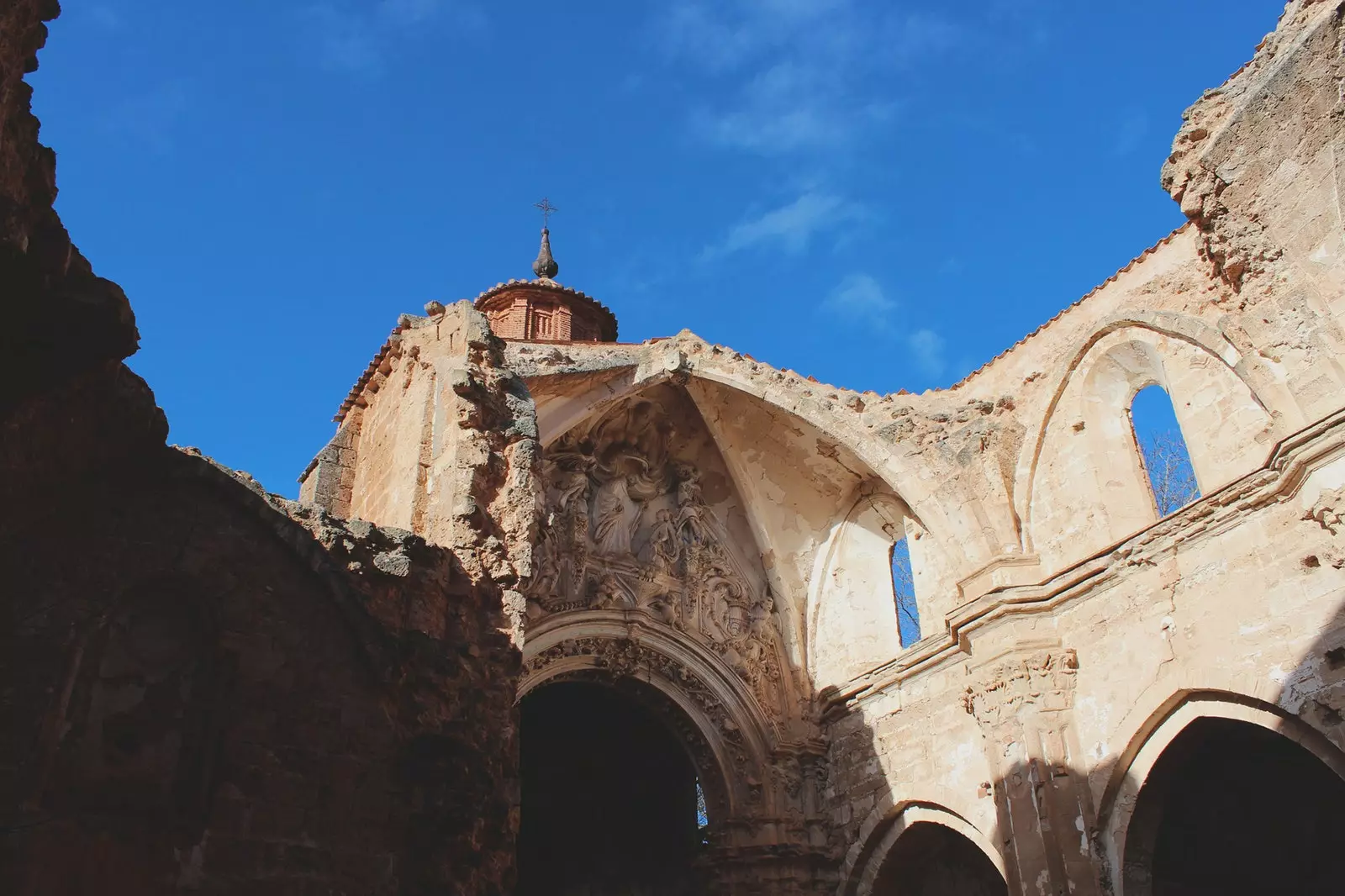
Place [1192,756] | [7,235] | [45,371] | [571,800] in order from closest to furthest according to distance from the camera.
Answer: [7,235]
[45,371]
[1192,756]
[571,800]

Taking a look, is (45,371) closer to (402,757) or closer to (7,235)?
(7,235)

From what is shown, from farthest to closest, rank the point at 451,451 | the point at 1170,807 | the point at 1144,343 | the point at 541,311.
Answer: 1. the point at 541,311
2. the point at 1144,343
3. the point at 1170,807
4. the point at 451,451

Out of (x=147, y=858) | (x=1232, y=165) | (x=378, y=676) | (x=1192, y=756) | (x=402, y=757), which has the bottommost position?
(x=147, y=858)

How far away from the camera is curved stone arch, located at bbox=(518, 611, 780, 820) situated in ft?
36.7

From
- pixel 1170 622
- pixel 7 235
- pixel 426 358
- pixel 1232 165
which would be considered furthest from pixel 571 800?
pixel 7 235

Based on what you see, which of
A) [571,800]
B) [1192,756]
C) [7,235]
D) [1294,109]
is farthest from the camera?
[571,800]

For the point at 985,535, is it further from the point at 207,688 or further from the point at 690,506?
the point at 207,688

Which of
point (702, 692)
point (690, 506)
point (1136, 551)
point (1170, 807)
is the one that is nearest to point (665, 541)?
point (690, 506)

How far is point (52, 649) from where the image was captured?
5.26m

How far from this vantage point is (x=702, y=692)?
38.2ft

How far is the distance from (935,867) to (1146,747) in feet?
10.6

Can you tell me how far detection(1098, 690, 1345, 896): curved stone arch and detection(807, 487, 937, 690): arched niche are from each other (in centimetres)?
332

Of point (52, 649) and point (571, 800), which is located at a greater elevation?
point (571, 800)

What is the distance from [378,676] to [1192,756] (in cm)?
659
